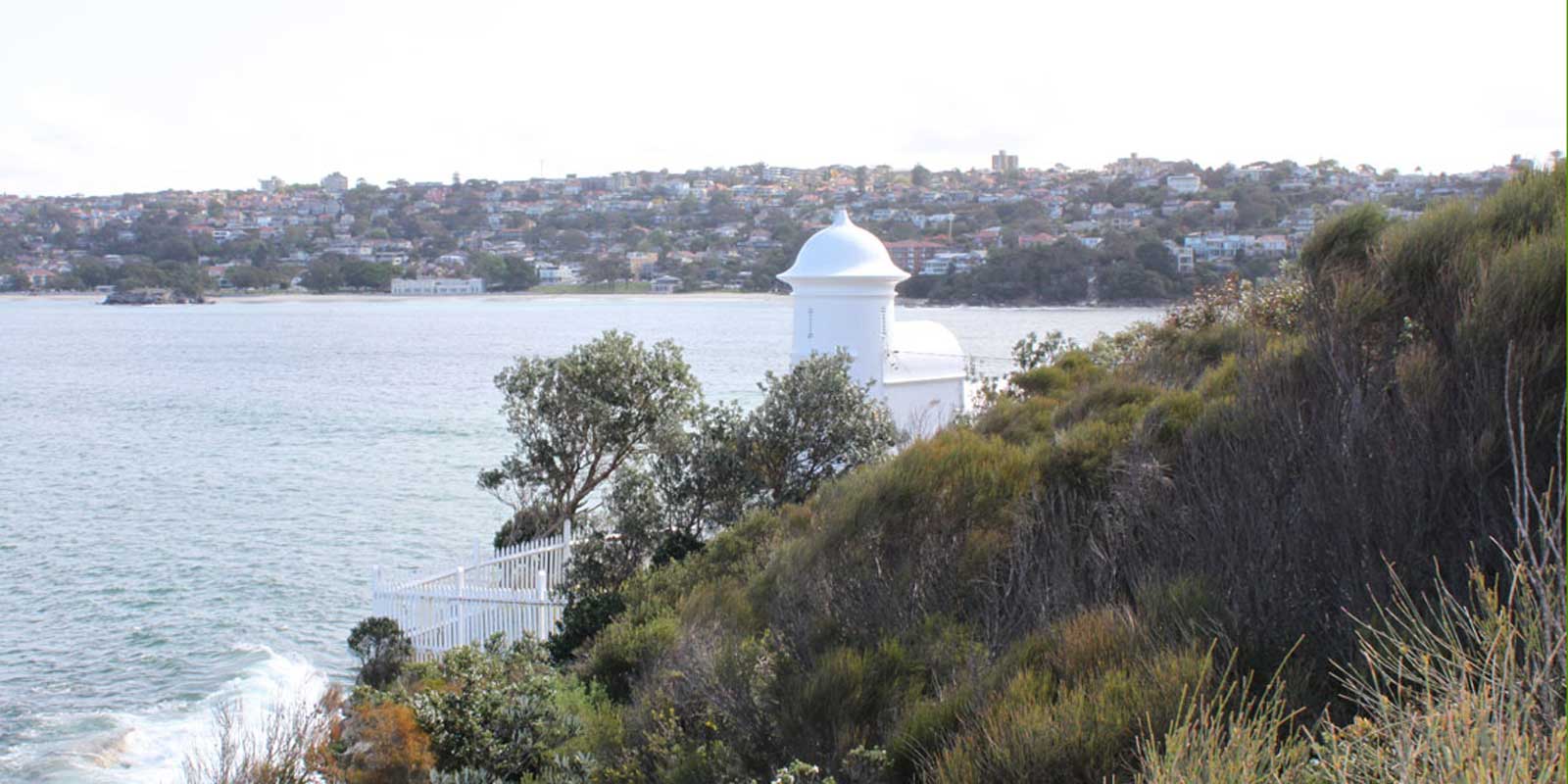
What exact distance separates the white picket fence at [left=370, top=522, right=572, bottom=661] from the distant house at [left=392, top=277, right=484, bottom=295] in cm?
11864

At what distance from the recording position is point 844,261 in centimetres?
1939

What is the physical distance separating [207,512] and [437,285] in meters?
105

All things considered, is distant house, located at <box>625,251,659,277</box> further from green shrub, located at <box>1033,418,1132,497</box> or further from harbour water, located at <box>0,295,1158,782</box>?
green shrub, located at <box>1033,418,1132,497</box>

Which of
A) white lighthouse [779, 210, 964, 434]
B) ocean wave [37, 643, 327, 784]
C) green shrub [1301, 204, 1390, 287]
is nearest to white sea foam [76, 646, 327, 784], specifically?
ocean wave [37, 643, 327, 784]

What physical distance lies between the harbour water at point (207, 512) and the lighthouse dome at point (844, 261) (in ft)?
8.75

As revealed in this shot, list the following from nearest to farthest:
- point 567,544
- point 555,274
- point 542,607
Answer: point 542,607, point 567,544, point 555,274

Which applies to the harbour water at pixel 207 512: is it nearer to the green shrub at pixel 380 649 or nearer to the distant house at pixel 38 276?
the green shrub at pixel 380 649

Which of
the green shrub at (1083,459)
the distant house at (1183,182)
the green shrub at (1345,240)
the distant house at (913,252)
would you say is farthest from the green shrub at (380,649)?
the distant house at (1183,182)

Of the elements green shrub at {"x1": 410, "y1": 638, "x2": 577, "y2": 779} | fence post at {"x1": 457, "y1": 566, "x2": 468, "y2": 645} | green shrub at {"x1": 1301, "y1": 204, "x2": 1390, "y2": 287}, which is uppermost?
green shrub at {"x1": 1301, "y1": 204, "x2": 1390, "y2": 287}

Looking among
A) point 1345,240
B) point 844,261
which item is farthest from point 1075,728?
point 844,261

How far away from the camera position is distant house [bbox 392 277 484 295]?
127875 millimetres

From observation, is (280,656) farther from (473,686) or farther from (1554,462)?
(1554,462)

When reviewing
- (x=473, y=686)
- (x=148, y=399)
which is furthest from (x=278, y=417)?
(x=473, y=686)

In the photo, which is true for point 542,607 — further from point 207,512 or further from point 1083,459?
point 207,512
